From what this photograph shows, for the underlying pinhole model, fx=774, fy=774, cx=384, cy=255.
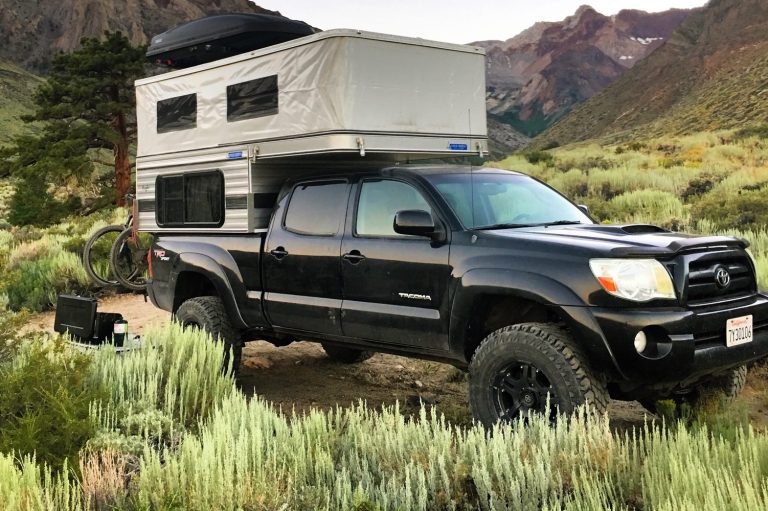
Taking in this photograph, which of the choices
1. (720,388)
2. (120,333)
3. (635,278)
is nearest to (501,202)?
(635,278)

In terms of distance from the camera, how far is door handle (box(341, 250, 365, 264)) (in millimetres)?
5978

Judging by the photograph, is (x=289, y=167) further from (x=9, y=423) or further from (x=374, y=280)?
(x=9, y=423)

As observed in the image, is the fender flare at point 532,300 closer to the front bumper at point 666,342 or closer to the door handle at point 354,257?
the front bumper at point 666,342

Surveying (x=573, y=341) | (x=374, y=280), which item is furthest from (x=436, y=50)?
(x=573, y=341)

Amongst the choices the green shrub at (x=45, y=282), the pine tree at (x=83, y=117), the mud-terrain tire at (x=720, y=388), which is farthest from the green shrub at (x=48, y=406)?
the pine tree at (x=83, y=117)

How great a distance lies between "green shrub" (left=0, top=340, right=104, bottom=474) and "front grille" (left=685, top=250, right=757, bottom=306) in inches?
144

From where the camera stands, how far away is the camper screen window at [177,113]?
784 centimetres

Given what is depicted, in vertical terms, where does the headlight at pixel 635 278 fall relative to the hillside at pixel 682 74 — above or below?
below

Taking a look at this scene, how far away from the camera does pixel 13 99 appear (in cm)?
11075

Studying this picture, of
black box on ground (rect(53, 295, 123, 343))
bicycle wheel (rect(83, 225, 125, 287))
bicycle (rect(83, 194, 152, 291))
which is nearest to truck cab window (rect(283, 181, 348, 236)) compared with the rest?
black box on ground (rect(53, 295, 123, 343))

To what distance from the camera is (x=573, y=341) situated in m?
4.79

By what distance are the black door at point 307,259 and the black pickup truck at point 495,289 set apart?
0.05 ft

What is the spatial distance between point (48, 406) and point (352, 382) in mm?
3651

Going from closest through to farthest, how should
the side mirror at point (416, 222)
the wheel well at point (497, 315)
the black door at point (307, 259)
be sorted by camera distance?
the wheel well at point (497, 315), the side mirror at point (416, 222), the black door at point (307, 259)
